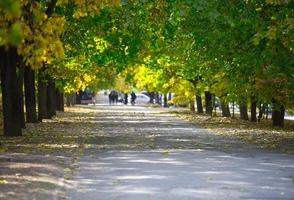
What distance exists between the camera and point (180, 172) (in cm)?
1373

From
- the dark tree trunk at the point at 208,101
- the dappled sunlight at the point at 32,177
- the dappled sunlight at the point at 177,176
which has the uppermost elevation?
the dark tree trunk at the point at 208,101

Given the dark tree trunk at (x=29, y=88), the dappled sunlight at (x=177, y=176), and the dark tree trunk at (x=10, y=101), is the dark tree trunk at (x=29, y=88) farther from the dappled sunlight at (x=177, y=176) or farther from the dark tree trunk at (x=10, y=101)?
the dappled sunlight at (x=177, y=176)

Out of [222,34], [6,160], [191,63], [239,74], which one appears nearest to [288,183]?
[6,160]

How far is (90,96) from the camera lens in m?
95.9

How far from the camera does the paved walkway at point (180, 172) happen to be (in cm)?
1095

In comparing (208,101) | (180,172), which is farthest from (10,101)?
(208,101)

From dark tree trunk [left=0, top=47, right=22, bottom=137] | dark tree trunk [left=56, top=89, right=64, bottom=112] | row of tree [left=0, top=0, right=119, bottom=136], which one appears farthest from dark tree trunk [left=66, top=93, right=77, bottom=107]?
dark tree trunk [left=0, top=47, right=22, bottom=137]

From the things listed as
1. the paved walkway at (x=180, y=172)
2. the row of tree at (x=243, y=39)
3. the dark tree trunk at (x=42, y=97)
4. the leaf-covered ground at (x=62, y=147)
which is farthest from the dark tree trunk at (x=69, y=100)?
the paved walkway at (x=180, y=172)

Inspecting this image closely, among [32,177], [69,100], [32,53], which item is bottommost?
[32,177]

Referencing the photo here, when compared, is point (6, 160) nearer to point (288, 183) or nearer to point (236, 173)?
point (236, 173)

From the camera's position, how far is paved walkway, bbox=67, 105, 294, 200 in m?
11.0

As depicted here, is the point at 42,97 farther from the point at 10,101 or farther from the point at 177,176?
the point at 177,176

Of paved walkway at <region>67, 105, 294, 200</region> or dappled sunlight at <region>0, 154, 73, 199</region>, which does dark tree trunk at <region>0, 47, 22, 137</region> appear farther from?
dappled sunlight at <region>0, 154, 73, 199</region>

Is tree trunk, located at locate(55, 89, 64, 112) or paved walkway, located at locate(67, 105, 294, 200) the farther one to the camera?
tree trunk, located at locate(55, 89, 64, 112)
